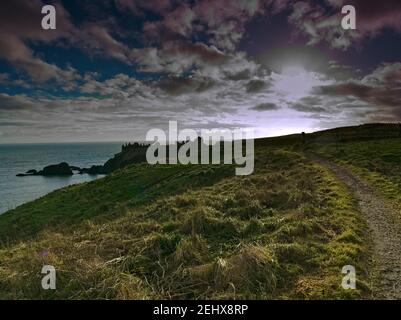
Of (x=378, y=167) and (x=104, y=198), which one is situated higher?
(x=378, y=167)

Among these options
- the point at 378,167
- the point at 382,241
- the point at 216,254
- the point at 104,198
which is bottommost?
the point at 104,198

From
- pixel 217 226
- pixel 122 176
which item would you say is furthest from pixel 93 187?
pixel 217 226

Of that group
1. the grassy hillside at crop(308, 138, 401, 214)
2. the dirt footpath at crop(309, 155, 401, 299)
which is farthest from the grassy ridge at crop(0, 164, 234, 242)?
the dirt footpath at crop(309, 155, 401, 299)

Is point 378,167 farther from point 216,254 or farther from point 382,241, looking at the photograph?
point 216,254

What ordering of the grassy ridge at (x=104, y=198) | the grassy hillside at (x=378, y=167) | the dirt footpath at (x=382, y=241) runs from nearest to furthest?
the dirt footpath at (x=382, y=241) < the grassy hillside at (x=378, y=167) < the grassy ridge at (x=104, y=198)

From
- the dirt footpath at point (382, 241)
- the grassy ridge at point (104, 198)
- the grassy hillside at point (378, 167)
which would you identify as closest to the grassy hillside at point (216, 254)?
the dirt footpath at point (382, 241)

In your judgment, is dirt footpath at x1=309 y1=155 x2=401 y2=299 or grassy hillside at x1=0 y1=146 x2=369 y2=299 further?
grassy hillside at x1=0 y1=146 x2=369 y2=299

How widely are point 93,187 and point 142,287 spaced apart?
29620mm

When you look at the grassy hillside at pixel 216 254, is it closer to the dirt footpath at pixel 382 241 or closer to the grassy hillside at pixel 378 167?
the dirt footpath at pixel 382 241

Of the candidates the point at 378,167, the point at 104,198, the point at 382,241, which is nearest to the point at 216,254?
the point at 382,241

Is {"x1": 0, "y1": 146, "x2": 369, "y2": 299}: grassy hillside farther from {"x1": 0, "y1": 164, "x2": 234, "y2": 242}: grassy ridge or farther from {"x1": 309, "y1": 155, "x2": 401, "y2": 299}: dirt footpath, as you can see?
{"x1": 0, "y1": 164, "x2": 234, "y2": 242}: grassy ridge

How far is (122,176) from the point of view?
35.7 metres

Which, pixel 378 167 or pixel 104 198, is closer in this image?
pixel 378 167
